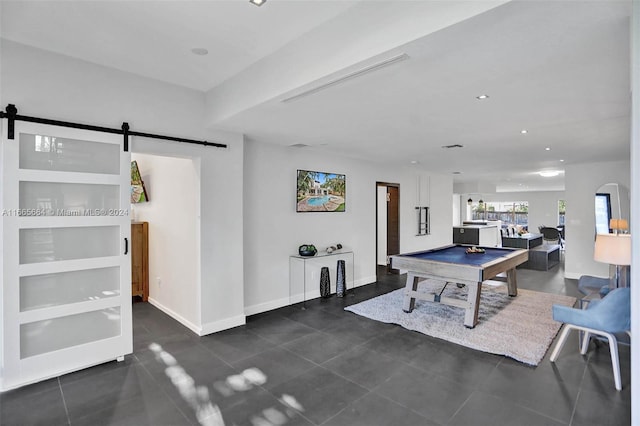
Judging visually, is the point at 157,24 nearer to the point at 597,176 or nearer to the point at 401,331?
the point at 401,331

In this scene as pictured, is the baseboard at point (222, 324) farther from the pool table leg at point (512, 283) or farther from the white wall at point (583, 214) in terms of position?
the white wall at point (583, 214)

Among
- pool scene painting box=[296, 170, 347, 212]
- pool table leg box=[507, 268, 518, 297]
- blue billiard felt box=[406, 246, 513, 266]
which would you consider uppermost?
pool scene painting box=[296, 170, 347, 212]

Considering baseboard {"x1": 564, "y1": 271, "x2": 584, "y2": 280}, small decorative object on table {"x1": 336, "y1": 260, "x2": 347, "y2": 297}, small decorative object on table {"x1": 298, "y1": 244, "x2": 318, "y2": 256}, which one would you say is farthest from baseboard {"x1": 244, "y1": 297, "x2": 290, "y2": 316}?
baseboard {"x1": 564, "y1": 271, "x2": 584, "y2": 280}

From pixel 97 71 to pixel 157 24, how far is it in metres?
1.15

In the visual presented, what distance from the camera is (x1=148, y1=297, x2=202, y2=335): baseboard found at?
157 inches

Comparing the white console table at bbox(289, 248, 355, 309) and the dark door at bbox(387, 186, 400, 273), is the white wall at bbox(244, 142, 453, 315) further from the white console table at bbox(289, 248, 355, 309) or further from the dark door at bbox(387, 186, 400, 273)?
the dark door at bbox(387, 186, 400, 273)

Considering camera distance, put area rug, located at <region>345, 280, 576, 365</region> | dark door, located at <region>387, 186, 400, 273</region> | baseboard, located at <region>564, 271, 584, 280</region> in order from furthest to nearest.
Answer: dark door, located at <region>387, 186, 400, 273</region>, baseboard, located at <region>564, 271, 584, 280</region>, area rug, located at <region>345, 280, 576, 365</region>

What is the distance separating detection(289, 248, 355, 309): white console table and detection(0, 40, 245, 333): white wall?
110 cm

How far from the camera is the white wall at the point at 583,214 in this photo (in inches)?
260

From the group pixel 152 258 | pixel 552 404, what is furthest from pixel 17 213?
pixel 552 404

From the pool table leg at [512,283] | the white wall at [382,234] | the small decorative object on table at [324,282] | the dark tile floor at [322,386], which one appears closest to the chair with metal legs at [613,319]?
the dark tile floor at [322,386]

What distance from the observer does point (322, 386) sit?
2.73 metres

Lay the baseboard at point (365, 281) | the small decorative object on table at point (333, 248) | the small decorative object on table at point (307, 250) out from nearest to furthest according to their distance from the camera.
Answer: the small decorative object on table at point (307, 250) < the small decorative object on table at point (333, 248) < the baseboard at point (365, 281)

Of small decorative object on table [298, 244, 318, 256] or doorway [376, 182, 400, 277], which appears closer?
small decorative object on table [298, 244, 318, 256]
